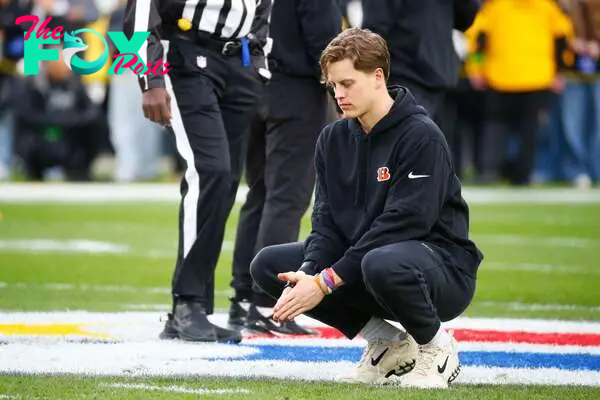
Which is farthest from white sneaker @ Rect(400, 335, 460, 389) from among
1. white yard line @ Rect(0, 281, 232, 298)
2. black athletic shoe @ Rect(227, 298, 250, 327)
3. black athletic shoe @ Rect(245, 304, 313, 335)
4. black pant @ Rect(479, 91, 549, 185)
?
black pant @ Rect(479, 91, 549, 185)

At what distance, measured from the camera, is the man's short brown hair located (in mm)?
6012

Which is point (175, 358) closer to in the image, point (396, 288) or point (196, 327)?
point (196, 327)

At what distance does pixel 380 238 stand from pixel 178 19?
1.82 meters

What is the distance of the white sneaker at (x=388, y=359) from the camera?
617 centimetres

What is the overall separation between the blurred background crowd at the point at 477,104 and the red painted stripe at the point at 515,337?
1110cm

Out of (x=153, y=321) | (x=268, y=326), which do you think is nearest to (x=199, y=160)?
(x=268, y=326)

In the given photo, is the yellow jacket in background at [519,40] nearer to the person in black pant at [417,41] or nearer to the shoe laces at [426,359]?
the person in black pant at [417,41]

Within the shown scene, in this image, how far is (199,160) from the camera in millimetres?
7164

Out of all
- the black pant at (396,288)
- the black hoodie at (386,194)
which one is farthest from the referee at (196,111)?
the black hoodie at (386,194)

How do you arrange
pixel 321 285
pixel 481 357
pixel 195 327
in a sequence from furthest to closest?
pixel 195 327 < pixel 481 357 < pixel 321 285

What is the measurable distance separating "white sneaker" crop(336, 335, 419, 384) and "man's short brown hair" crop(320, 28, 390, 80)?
3.47 feet

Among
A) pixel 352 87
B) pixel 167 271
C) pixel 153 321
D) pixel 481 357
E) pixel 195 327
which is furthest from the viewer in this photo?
pixel 167 271

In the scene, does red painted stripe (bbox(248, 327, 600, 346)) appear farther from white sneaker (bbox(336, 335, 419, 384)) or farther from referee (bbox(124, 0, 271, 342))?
white sneaker (bbox(336, 335, 419, 384))

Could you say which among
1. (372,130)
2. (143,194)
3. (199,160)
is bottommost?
(143,194)
